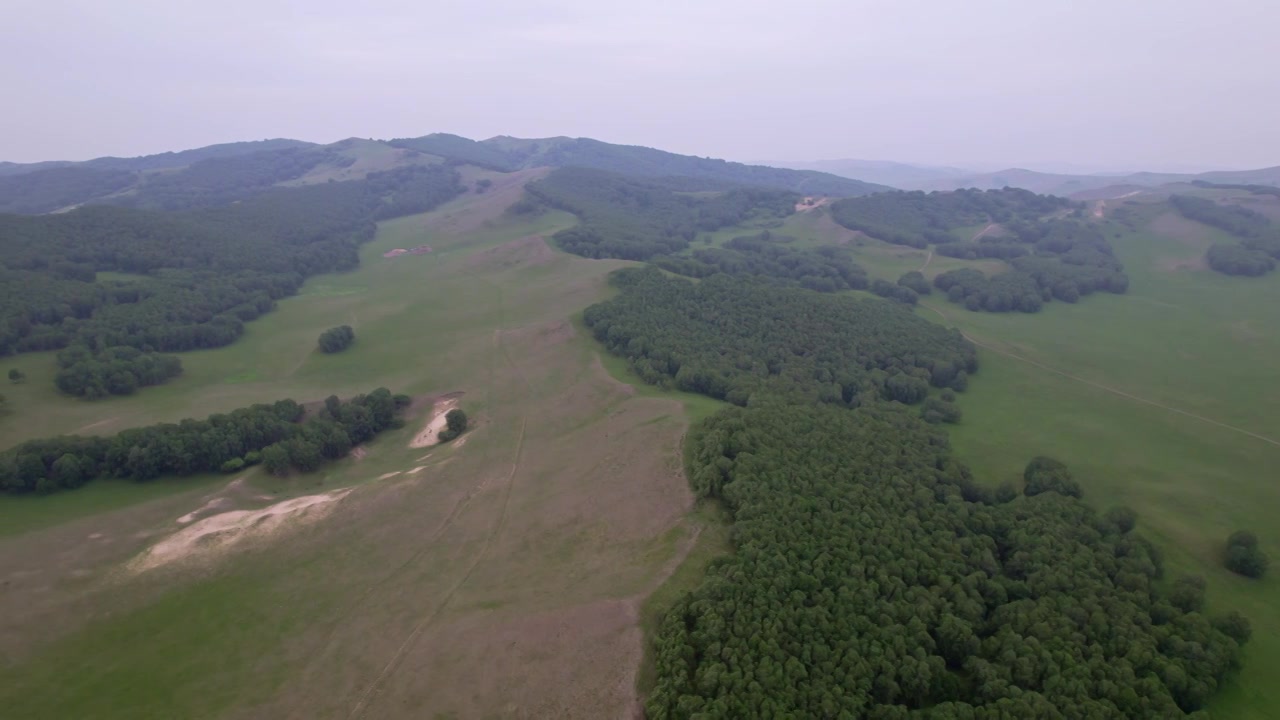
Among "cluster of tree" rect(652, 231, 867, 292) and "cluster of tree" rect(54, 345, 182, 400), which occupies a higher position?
"cluster of tree" rect(652, 231, 867, 292)

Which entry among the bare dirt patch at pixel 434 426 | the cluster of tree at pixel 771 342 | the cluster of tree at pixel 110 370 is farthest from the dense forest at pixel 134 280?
the cluster of tree at pixel 771 342

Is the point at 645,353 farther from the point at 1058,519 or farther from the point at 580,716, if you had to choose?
the point at 580,716

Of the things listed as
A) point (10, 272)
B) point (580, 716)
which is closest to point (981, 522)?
point (580, 716)

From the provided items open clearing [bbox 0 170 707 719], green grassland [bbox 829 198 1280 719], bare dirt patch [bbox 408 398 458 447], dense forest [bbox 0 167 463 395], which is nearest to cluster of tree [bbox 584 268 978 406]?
green grassland [bbox 829 198 1280 719]

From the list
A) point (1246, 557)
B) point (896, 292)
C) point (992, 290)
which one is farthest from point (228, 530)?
point (992, 290)

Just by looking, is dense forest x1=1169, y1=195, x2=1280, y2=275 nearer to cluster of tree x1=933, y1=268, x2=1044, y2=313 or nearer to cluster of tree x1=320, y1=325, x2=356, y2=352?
cluster of tree x1=933, y1=268, x2=1044, y2=313

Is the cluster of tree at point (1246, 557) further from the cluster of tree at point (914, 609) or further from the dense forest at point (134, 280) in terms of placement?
the dense forest at point (134, 280)
